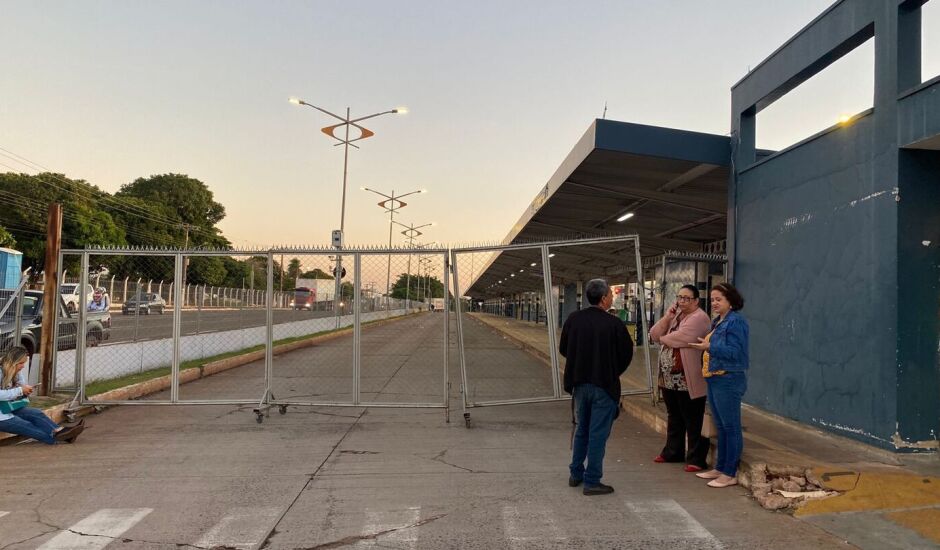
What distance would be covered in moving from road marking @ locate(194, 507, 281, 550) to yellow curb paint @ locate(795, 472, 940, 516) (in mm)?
3731

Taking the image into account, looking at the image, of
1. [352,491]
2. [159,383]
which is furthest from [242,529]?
[159,383]

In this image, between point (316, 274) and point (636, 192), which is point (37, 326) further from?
point (316, 274)

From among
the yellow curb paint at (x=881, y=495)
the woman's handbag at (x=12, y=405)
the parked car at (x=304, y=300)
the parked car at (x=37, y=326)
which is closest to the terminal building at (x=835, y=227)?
the yellow curb paint at (x=881, y=495)

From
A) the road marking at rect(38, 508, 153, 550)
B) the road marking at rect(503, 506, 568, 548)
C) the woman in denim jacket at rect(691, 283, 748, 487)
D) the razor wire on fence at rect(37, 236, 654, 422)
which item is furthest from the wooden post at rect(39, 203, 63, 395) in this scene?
the woman in denim jacket at rect(691, 283, 748, 487)

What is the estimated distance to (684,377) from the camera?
18.6 ft

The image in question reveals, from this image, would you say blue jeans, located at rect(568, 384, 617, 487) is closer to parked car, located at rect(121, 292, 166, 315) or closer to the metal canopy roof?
the metal canopy roof

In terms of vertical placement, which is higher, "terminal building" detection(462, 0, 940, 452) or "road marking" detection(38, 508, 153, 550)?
"terminal building" detection(462, 0, 940, 452)

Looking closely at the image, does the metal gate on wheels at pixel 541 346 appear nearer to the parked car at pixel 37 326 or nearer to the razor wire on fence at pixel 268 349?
the razor wire on fence at pixel 268 349

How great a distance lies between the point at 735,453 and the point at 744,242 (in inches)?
169

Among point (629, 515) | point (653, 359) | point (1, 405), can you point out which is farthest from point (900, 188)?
point (653, 359)

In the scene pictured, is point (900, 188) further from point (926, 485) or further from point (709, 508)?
point (709, 508)

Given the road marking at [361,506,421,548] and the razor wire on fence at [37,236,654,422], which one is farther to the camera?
the razor wire on fence at [37,236,654,422]

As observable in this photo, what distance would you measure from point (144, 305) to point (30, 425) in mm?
6005

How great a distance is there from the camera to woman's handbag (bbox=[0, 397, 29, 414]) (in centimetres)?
631
